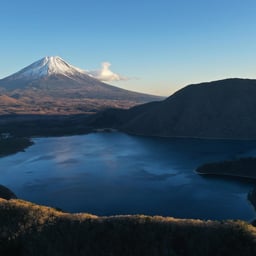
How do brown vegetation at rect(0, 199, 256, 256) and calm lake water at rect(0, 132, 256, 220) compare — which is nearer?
brown vegetation at rect(0, 199, 256, 256)

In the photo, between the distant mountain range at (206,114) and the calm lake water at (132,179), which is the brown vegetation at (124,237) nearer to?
the calm lake water at (132,179)

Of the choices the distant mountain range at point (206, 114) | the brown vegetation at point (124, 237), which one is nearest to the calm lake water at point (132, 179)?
the distant mountain range at point (206, 114)

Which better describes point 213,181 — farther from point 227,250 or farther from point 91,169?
point 227,250

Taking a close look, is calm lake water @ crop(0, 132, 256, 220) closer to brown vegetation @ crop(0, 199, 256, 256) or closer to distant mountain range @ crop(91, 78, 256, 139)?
distant mountain range @ crop(91, 78, 256, 139)

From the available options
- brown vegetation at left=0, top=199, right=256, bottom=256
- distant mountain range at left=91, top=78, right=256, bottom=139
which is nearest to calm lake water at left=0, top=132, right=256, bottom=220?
distant mountain range at left=91, top=78, right=256, bottom=139

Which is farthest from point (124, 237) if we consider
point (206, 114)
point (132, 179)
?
point (206, 114)

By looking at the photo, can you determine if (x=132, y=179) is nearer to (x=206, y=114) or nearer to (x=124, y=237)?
(x=124, y=237)
